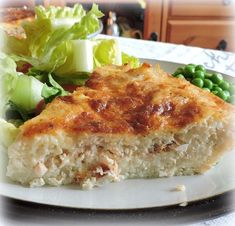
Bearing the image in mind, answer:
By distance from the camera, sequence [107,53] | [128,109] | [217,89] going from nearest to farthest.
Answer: [128,109], [217,89], [107,53]

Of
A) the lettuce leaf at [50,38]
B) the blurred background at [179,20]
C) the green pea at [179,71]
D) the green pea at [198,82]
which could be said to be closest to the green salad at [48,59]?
the lettuce leaf at [50,38]

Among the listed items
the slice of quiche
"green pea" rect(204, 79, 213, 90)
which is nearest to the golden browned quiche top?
the slice of quiche

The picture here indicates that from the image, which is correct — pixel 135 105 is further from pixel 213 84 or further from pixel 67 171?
pixel 213 84

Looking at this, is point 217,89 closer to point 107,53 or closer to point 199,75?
point 199,75

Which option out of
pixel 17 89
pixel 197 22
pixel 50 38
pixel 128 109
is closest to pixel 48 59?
pixel 50 38

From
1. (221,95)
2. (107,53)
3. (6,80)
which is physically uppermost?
(6,80)

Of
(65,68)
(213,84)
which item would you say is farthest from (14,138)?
(213,84)

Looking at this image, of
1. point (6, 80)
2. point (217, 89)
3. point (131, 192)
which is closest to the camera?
point (131, 192)
